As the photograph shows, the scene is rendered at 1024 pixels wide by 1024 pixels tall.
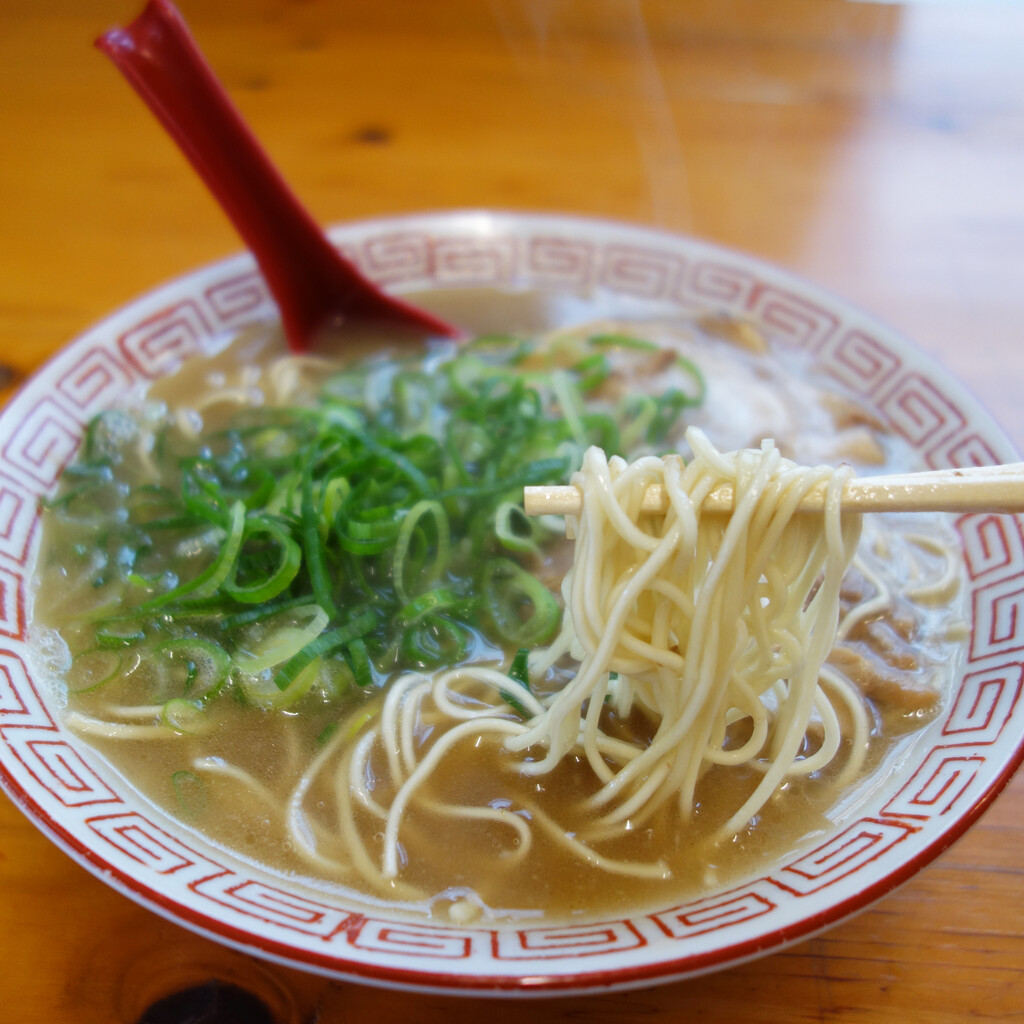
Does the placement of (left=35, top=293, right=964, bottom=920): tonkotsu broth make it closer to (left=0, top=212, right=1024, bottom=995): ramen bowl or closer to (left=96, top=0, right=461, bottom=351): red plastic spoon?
(left=0, top=212, right=1024, bottom=995): ramen bowl

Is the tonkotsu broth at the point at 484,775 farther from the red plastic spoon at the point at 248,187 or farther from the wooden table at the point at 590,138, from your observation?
the red plastic spoon at the point at 248,187

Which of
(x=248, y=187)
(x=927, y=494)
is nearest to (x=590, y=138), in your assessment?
(x=248, y=187)

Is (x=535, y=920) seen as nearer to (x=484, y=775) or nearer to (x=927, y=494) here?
(x=484, y=775)

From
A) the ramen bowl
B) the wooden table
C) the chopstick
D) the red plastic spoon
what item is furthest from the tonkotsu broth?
the red plastic spoon

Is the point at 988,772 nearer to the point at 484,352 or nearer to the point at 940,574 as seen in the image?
the point at 940,574

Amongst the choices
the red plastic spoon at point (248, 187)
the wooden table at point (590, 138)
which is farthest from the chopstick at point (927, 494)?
the red plastic spoon at point (248, 187)

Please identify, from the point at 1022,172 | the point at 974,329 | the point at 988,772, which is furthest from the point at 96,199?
the point at 1022,172
